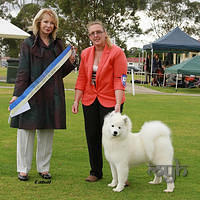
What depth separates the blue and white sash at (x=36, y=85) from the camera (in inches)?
195

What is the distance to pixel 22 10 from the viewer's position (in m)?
61.9

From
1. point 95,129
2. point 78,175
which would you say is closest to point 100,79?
point 95,129

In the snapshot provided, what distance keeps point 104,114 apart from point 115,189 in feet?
2.98

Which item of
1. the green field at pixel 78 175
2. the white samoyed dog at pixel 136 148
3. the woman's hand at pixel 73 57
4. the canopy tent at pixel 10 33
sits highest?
the canopy tent at pixel 10 33

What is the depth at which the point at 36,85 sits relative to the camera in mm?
4945

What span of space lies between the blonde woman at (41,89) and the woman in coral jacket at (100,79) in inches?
10.5

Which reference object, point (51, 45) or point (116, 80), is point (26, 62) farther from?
point (116, 80)

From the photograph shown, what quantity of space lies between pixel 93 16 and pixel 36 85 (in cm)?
4273

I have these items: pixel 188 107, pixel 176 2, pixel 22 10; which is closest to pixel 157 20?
pixel 176 2

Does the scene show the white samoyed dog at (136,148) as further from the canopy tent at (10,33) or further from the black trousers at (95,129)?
the canopy tent at (10,33)

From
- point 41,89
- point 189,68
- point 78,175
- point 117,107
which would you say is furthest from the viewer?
point 189,68

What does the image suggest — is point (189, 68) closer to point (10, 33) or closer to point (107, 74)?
point (10, 33)

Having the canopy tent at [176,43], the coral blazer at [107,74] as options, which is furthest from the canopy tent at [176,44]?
the coral blazer at [107,74]

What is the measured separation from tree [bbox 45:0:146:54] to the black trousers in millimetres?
41030
